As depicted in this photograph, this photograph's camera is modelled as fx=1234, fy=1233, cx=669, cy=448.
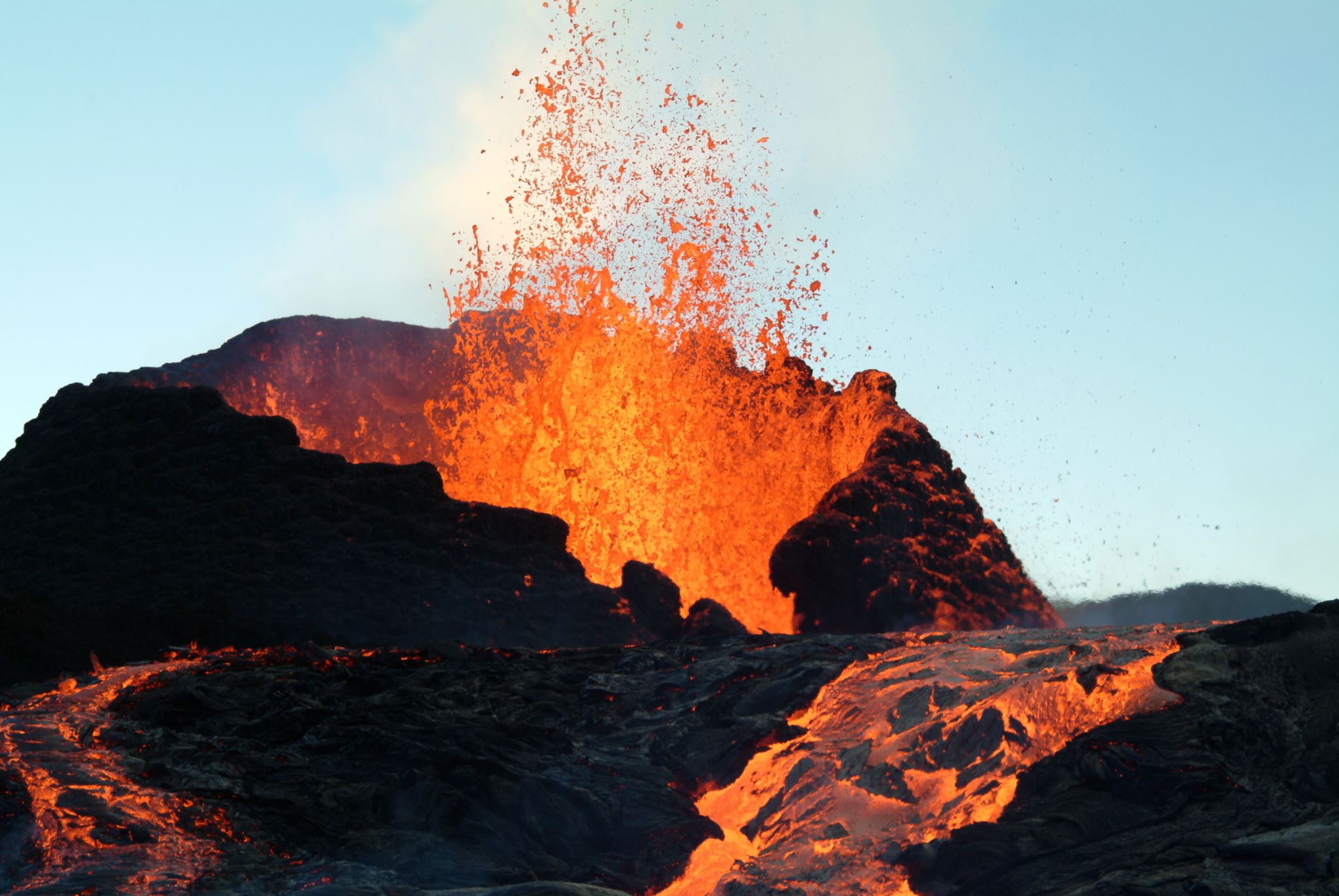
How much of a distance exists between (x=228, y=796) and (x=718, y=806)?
21.1 ft

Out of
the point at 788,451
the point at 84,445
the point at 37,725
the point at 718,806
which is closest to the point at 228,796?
the point at 37,725

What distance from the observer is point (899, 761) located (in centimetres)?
1656

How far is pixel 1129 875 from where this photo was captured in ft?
42.5

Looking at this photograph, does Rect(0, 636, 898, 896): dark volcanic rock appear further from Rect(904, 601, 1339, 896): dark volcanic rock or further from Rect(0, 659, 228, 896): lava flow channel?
Rect(904, 601, 1339, 896): dark volcanic rock

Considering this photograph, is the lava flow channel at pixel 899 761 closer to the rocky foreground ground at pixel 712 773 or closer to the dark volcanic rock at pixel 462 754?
the rocky foreground ground at pixel 712 773

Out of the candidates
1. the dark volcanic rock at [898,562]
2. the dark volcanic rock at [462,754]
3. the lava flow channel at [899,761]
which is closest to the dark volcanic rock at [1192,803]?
the lava flow channel at [899,761]

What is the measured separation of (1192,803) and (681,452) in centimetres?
2320

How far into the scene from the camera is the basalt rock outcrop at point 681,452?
29.2 m

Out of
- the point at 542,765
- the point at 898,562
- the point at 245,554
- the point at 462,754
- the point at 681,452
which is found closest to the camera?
the point at 462,754

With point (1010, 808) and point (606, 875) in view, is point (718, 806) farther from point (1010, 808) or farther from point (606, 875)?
point (1010, 808)

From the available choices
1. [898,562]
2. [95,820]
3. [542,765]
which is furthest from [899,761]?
[898,562]

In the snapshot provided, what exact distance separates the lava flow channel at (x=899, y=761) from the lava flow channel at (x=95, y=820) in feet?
18.8

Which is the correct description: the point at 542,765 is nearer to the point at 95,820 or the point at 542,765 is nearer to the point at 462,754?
the point at 462,754

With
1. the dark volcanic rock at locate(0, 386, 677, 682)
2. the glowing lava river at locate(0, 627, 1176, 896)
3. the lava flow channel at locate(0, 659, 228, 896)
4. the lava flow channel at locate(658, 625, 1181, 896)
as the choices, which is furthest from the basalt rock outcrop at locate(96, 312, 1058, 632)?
the lava flow channel at locate(0, 659, 228, 896)
